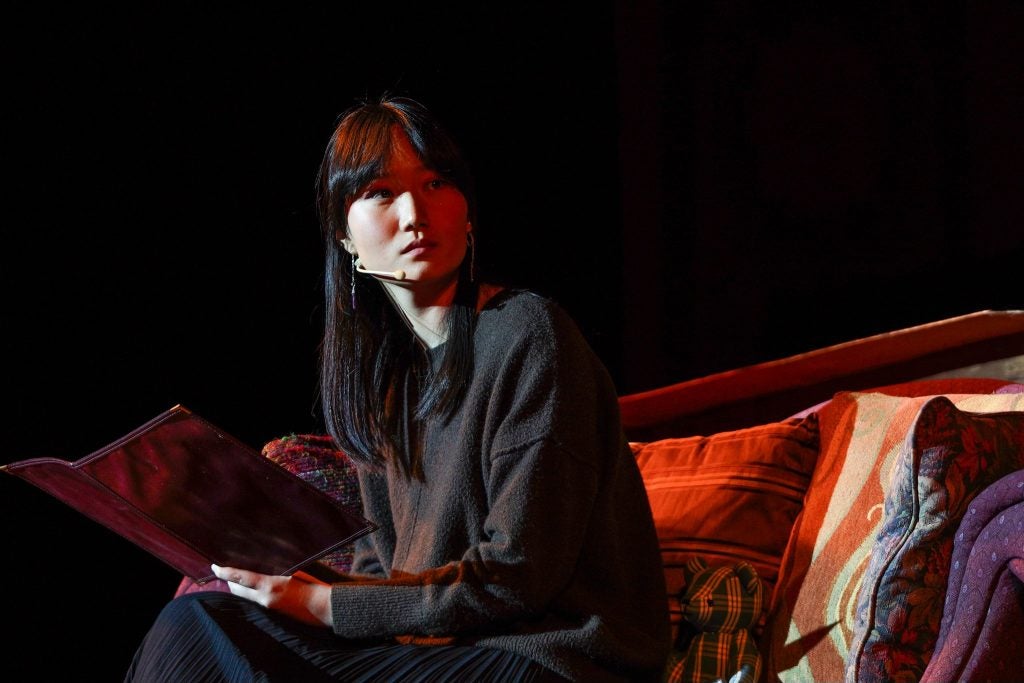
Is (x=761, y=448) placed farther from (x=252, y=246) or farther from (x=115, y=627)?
(x=115, y=627)

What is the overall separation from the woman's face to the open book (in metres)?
0.35

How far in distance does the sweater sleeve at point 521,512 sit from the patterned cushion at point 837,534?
1.06 feet

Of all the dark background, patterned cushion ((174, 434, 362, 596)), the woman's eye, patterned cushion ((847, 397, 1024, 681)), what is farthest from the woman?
the dark background

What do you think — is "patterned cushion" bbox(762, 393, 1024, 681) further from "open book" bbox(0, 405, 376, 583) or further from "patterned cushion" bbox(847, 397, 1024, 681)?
"open book" bbox(0, 405, 376, 583)

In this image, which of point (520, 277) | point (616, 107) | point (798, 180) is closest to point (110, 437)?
point (520, 277)

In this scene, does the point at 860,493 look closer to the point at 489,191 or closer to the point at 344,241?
the point at 344,241

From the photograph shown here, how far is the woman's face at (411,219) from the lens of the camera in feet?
4.72

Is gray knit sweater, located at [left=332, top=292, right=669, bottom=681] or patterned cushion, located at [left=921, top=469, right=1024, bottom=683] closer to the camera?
patterned cushion, located at [left=921, top=469, right=1024, bottom=683]

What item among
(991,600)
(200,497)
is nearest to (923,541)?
(991,600)

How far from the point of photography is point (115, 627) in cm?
241

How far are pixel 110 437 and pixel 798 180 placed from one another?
6.17 feet

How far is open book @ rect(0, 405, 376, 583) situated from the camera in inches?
48.2

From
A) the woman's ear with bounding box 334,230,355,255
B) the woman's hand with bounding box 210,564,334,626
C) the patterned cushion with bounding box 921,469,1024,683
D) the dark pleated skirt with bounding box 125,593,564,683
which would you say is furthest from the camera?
the woman's ear with bounding box 334,230,355,255

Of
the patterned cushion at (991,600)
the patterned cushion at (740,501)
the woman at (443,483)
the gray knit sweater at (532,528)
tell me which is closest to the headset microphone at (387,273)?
the woman at (443,483)
